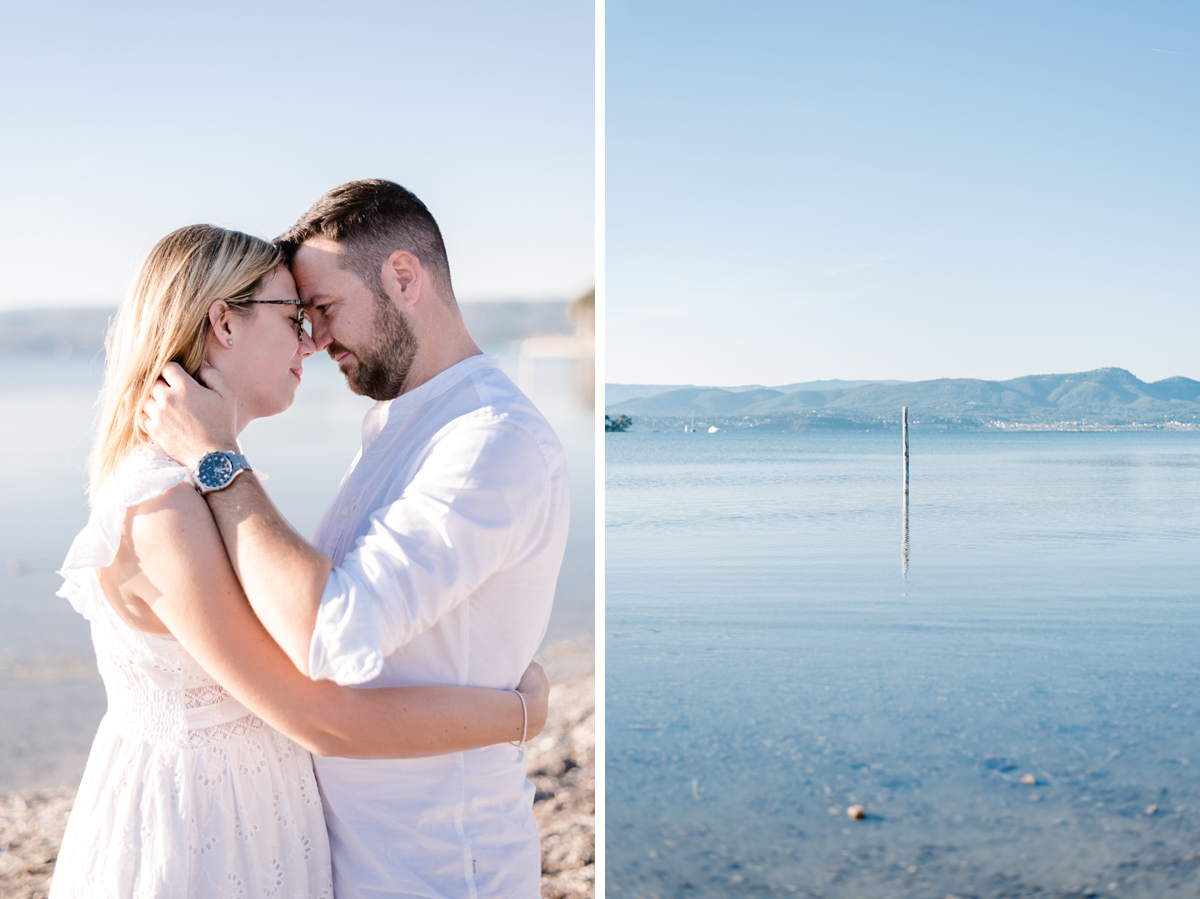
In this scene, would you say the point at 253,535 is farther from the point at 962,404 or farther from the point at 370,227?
the point at 962,404

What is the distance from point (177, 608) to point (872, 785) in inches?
215

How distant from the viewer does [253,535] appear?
116 centimetres

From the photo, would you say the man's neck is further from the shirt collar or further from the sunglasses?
the sunglasses

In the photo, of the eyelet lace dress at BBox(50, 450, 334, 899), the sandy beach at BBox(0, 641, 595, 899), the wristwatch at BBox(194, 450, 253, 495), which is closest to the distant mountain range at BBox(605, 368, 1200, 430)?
the sandy beach at BBox(0, 641, 595, 899)

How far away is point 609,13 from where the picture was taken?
32562mm

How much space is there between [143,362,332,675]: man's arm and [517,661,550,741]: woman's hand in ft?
1.43

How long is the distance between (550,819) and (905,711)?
3.68m

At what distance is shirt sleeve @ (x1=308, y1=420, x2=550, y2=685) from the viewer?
1094 mm

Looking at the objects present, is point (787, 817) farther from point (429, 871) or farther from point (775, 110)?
point (775, 110)

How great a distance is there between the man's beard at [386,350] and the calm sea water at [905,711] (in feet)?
13.4

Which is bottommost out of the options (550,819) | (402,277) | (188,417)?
(550,819)

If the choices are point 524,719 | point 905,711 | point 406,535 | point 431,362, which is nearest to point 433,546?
point 406,535

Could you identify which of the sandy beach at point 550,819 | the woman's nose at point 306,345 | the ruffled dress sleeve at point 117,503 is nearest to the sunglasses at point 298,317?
the woman's nose at point 306,345

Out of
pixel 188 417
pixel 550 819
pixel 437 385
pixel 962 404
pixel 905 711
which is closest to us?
pixel 188 417
